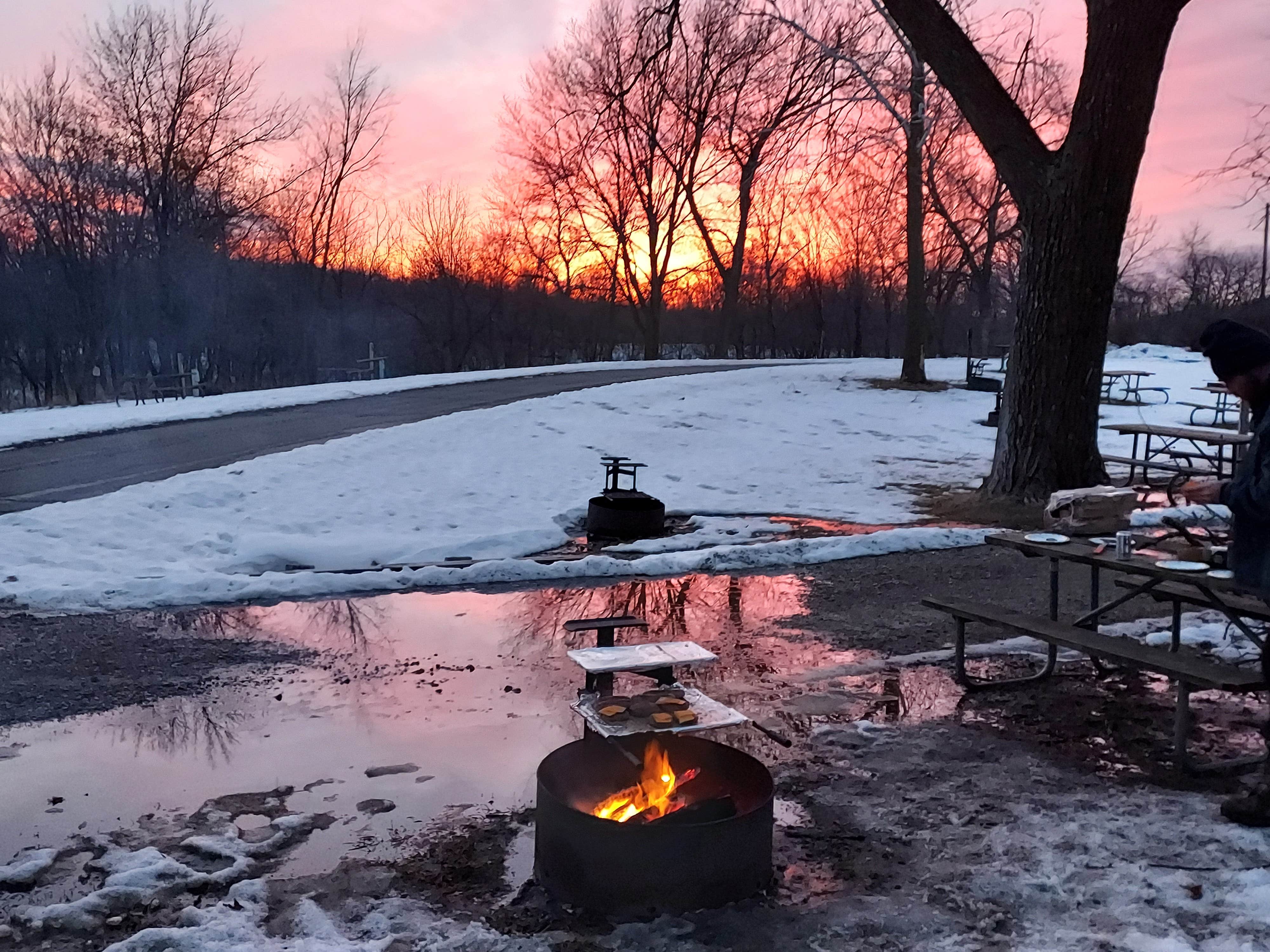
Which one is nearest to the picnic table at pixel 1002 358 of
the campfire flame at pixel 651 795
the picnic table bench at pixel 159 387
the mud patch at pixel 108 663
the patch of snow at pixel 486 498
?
the patch of snow at pixel 486 498

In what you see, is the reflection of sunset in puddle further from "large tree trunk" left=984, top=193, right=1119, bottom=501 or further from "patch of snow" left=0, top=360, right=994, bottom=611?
"large tree trunk" left=984, top=193, right=1119, bottom=501

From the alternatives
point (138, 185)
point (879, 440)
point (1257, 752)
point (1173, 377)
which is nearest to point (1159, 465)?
point (879, 440)

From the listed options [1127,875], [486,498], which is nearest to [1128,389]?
[486,498]

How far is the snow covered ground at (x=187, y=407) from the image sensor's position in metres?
17.1

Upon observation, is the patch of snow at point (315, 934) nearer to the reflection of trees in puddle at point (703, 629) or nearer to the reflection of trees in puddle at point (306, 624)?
the reflection of trees in puddle at point (703, 629)

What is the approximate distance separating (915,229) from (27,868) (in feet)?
67.7

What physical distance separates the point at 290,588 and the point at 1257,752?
644cm

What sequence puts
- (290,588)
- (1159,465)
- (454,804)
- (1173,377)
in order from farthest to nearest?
(1173,377)
(1159,465)
(290,588)
(454,804)

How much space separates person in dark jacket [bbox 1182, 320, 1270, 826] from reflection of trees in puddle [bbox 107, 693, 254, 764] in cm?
427

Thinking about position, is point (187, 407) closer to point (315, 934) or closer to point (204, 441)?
point (204, 441)

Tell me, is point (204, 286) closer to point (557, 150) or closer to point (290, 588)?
point (557, 150)

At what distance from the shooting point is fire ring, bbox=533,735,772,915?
132 inches

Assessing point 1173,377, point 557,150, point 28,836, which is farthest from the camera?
point 557,150

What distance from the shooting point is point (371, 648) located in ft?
21.9
